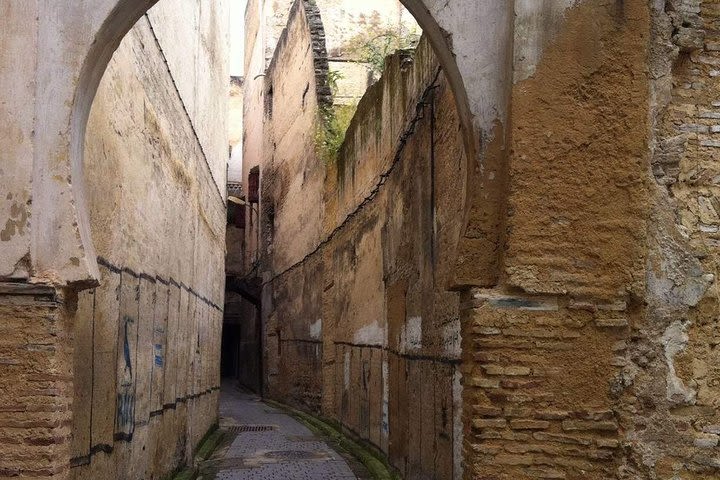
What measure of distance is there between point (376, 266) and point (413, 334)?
240 centimetres

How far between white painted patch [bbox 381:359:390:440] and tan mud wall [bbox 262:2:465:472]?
0.5 inches

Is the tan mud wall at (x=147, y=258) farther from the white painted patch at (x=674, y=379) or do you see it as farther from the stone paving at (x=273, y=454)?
the white painted patch at (x=674, y=379)

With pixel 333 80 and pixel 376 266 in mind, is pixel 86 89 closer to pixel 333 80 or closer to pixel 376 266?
pixel 376 266

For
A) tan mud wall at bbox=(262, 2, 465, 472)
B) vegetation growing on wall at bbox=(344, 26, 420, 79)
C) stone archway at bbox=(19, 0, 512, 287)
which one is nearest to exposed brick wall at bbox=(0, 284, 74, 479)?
stone archway at bbox=(19, 0, 512, 287)

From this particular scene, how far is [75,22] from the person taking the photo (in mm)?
4094

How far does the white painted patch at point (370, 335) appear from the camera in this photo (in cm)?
926

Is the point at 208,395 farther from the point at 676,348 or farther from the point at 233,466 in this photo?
the point at 676,348

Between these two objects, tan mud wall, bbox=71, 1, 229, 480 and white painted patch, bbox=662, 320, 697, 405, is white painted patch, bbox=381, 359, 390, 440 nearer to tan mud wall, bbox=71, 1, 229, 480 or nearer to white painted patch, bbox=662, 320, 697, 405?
tan mud wall, bbox=71, 1, 229, 480

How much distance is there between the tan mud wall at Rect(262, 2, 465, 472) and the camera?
627cm

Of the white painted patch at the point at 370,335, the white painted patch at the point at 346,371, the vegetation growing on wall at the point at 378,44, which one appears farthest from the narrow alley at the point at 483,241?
the vegetation growing on wall at the point at 378,44

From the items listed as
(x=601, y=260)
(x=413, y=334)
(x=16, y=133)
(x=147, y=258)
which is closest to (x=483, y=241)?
(x=601, y=260)

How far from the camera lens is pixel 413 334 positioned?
7.30 metres

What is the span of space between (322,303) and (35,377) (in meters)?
10.2

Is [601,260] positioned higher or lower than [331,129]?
lower
